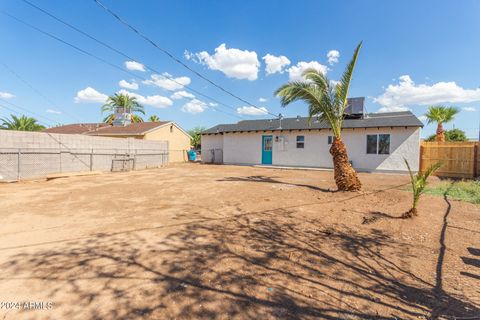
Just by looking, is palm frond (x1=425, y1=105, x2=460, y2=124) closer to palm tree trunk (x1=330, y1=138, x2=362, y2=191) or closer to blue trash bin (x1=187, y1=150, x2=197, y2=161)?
palm tree trunk (x1=330, y1=138, x2=362, y2=191)

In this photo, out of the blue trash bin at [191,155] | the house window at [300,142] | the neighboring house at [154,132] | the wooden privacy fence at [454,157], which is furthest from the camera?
the blue trash bin at [191,155]

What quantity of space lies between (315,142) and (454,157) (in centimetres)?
754

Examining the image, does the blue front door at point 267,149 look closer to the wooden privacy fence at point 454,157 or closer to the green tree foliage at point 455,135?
the wooden privacy fence at point 454,157

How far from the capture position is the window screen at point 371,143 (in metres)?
14.4

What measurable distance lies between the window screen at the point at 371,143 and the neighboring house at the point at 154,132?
18.4 meters

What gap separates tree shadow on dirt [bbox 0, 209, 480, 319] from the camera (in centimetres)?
232

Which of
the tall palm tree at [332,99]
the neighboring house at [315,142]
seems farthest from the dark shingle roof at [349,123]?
the tall palm tree at [332,99]

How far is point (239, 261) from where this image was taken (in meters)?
3.29

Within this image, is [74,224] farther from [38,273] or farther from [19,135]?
[19,135]

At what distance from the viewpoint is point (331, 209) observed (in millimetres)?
6094

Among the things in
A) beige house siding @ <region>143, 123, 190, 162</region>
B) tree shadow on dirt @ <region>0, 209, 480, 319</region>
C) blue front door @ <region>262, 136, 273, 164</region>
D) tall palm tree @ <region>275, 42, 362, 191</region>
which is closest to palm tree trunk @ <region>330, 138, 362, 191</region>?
tall palm tree @ <region>275, 42, 362, 191</region>

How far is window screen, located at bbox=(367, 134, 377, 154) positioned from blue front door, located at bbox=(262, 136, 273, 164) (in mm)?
6814

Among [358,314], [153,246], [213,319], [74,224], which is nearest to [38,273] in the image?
→ [153,246]

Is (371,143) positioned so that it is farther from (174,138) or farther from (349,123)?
(174,138)
